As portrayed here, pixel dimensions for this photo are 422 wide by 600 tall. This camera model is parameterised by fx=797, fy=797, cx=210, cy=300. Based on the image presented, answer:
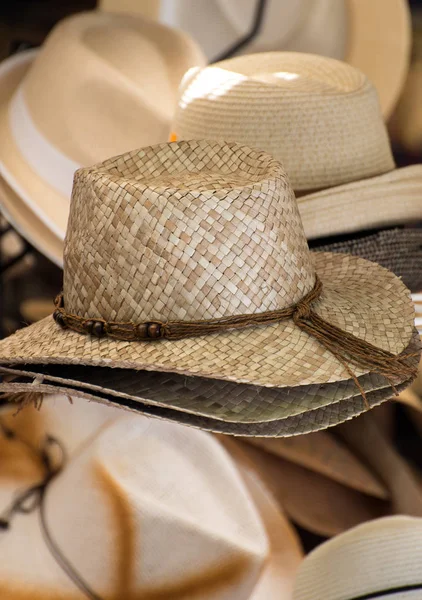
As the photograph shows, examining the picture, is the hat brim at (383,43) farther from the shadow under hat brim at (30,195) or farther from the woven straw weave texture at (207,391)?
the woven straw weave texture at (207,391)

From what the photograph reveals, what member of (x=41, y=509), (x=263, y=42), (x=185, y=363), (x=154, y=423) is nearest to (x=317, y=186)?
(x=185, y=363)

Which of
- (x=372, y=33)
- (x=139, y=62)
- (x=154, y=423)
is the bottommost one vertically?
(x=154, y=423)

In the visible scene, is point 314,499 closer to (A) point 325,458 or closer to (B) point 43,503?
(A) point 325,458

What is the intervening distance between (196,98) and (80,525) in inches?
25.7

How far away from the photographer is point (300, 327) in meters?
0.72

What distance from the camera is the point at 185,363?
0.66 meters

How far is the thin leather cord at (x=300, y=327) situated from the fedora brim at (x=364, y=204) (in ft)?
0.87

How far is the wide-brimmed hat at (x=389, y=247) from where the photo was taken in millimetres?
994

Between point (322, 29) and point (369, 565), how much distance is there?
1.23 m

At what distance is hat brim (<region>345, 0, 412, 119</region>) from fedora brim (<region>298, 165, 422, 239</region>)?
2.37ft

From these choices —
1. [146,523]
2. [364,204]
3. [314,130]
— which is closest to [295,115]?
[314,130]

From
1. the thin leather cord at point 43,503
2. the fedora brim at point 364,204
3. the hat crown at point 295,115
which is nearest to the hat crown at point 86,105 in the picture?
the hat crown at point 295,115

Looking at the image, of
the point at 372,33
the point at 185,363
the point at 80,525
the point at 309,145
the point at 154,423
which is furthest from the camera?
the point at 372,33

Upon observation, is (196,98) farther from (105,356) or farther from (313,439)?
(313,439)
